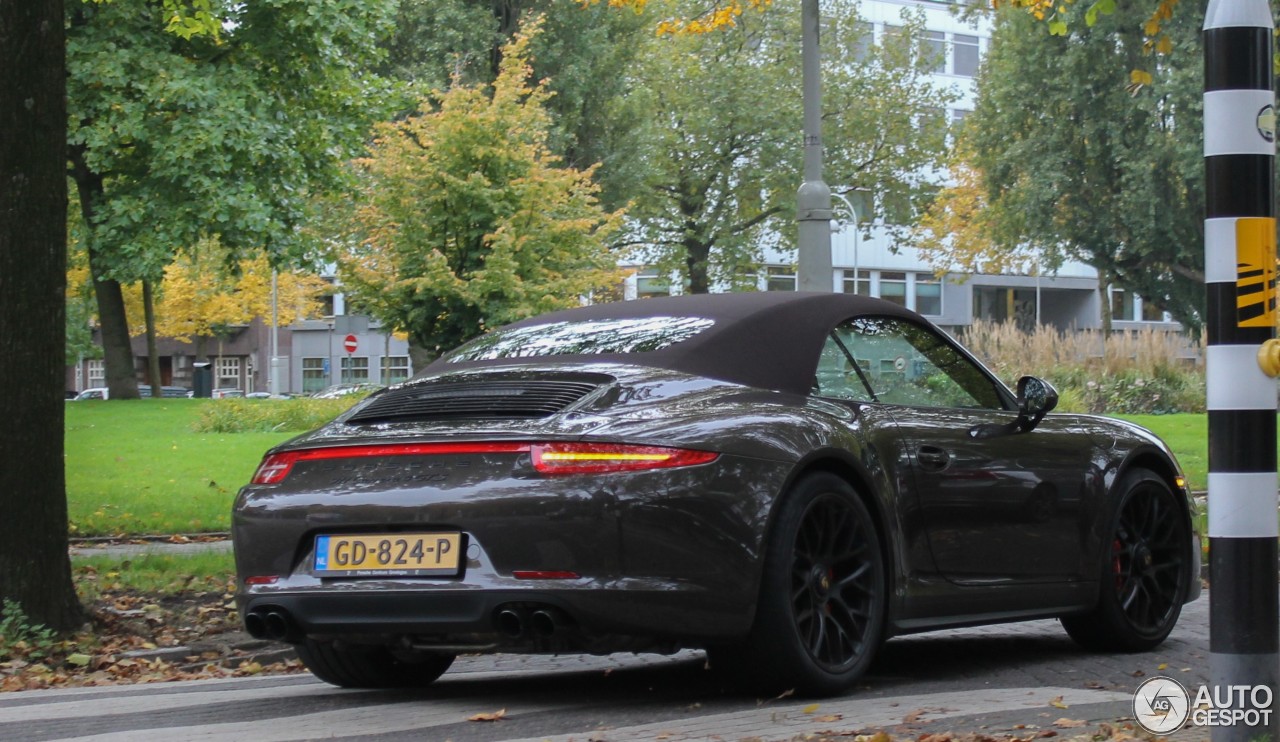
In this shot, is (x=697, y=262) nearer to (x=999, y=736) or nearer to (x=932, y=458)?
(x=932, y=458)

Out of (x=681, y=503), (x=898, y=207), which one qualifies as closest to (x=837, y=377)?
(x=681, y=503)

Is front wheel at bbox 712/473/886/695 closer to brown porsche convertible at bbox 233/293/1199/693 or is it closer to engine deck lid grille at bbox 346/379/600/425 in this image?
brown porsche convertible at bbox 233/293/1199/693

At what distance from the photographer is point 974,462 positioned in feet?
21.0

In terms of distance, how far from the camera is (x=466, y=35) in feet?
126

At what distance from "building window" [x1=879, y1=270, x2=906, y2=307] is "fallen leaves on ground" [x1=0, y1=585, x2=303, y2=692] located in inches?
2424

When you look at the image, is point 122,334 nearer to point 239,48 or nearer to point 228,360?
point 239,48

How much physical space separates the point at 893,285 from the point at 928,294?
258 cm

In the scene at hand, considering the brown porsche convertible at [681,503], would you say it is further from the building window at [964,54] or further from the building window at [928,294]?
the building window at [964,54]

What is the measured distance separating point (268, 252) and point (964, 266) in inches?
1363

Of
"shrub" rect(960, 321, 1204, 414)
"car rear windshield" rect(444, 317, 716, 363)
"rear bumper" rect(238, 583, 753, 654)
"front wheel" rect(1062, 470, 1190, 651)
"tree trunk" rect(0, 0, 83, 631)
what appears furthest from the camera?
"shrub" rect(960, 321, 1204, 414)

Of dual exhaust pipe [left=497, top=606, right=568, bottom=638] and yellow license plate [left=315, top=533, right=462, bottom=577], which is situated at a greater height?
yellow license plate [left=315, top=533, right=462, bottom=577]

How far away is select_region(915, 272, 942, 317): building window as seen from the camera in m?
71.0

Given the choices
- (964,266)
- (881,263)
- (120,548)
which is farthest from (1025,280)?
(120,548)

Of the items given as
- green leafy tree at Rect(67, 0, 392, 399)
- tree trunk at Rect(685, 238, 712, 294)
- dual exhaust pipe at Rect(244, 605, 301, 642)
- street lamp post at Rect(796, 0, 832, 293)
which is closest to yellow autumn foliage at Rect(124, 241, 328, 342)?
tree trunk at Rect(685, 238, 712, 294)
